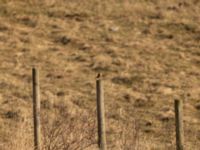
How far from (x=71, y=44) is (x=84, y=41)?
0.45 metres

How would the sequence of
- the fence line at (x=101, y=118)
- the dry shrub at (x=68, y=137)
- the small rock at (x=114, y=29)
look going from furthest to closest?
the small rock at (x=114, y=29) → the dry shrub at (x=68, y=137) → the fence line at (x=101, y=118)

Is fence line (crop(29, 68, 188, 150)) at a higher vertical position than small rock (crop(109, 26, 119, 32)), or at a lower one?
lower

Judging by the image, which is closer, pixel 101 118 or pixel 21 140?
pixel 101 118

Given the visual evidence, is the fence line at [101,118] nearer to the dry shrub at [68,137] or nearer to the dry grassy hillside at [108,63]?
the dry shrub at [68,137]

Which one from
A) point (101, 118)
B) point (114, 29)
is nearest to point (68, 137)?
point (101, 118)

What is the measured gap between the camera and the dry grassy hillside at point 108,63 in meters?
14.1

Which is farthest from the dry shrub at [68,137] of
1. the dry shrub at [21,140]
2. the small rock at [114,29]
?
the small rock at [114,29]

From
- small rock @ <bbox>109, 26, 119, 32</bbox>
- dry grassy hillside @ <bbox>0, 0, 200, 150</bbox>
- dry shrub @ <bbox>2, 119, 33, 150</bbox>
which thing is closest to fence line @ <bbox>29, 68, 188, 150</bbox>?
dry shrub @ <bbox>2, 119, 33, 150</bbox>

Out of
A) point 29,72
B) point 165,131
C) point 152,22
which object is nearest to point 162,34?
point 152,22

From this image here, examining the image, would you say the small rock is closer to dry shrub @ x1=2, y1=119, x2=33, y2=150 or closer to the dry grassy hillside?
the dry grassy hillside

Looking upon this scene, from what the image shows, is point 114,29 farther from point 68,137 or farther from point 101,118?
point 101,118

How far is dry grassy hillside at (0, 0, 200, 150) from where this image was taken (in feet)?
46.2

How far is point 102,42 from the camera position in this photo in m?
21.1

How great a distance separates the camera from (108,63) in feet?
63.1
